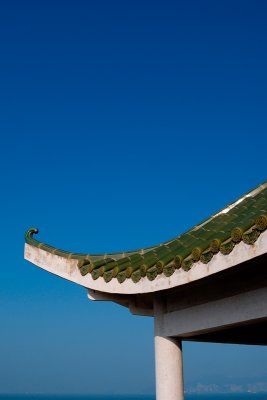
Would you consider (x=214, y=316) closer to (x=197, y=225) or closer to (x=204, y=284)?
(x=204, y=284)

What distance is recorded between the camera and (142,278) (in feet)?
23.1

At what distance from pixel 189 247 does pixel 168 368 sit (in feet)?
6.56

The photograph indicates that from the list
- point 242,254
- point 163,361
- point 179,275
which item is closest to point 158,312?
point 163,361

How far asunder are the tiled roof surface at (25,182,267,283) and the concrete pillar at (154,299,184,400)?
110cm

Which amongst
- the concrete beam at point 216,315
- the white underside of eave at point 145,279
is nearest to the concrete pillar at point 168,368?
the concrete beam at point 216,315

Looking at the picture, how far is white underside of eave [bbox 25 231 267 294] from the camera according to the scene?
5449 millimetres

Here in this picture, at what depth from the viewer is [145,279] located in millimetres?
7004

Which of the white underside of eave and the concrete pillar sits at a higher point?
the white underside of eave

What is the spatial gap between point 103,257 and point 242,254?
3.49 m

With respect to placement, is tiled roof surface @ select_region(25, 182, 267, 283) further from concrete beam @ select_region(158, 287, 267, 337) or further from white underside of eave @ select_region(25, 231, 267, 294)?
concrete beam @ select_region(158, 287, 267, 337)

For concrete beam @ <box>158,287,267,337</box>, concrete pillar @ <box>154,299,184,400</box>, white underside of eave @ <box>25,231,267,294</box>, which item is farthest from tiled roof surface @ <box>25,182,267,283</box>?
concrete pillar @ <box>154,299,184,400</box>

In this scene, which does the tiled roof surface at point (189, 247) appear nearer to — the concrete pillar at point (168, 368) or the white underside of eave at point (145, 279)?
the white underside of eave at point (145, 279)

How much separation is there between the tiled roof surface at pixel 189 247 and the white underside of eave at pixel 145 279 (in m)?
0.06

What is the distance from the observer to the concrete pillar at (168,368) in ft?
25.1
